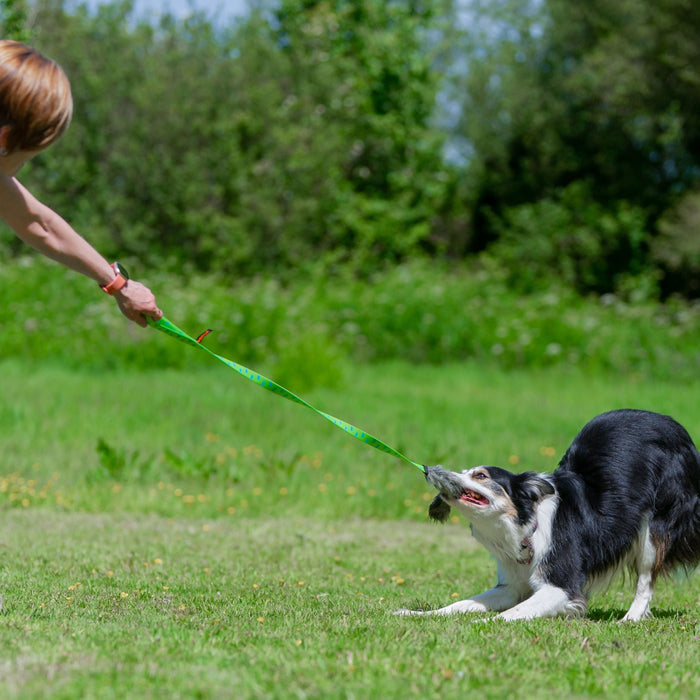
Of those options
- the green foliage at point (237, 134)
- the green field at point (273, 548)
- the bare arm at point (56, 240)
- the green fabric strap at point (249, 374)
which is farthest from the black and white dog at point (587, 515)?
the green foliage at point (237, 134)

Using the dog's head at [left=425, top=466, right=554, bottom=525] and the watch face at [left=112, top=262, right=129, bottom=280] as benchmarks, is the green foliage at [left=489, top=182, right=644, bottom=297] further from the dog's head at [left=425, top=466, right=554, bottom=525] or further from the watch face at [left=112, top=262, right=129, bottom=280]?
the watch face at [left=112, top=262, right=129, bottom=280]

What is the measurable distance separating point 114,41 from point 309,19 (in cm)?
571

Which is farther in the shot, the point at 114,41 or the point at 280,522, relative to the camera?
the point at 114,41

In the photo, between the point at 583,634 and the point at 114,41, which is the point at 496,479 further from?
the point at 114,41

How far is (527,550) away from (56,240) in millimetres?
2384

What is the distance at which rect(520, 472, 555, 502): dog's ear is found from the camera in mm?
4309

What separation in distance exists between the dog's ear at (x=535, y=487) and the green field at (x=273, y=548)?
0.57 metres

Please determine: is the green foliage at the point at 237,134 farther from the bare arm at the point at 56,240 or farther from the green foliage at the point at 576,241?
the bare arm at the point at 56,240

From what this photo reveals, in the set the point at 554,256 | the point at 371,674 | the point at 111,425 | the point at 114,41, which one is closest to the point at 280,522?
the point at 111,425

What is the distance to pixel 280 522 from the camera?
23.1ft

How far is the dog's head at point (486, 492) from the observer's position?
4125 millimetres

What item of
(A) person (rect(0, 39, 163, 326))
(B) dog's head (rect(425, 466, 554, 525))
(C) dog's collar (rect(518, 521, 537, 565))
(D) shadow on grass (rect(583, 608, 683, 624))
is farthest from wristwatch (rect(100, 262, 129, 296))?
(D) shadow on grass (rect(583, 608, 683, 624))

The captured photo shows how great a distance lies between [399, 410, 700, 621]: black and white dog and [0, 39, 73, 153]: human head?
2.01m

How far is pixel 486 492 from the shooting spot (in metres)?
4.18
